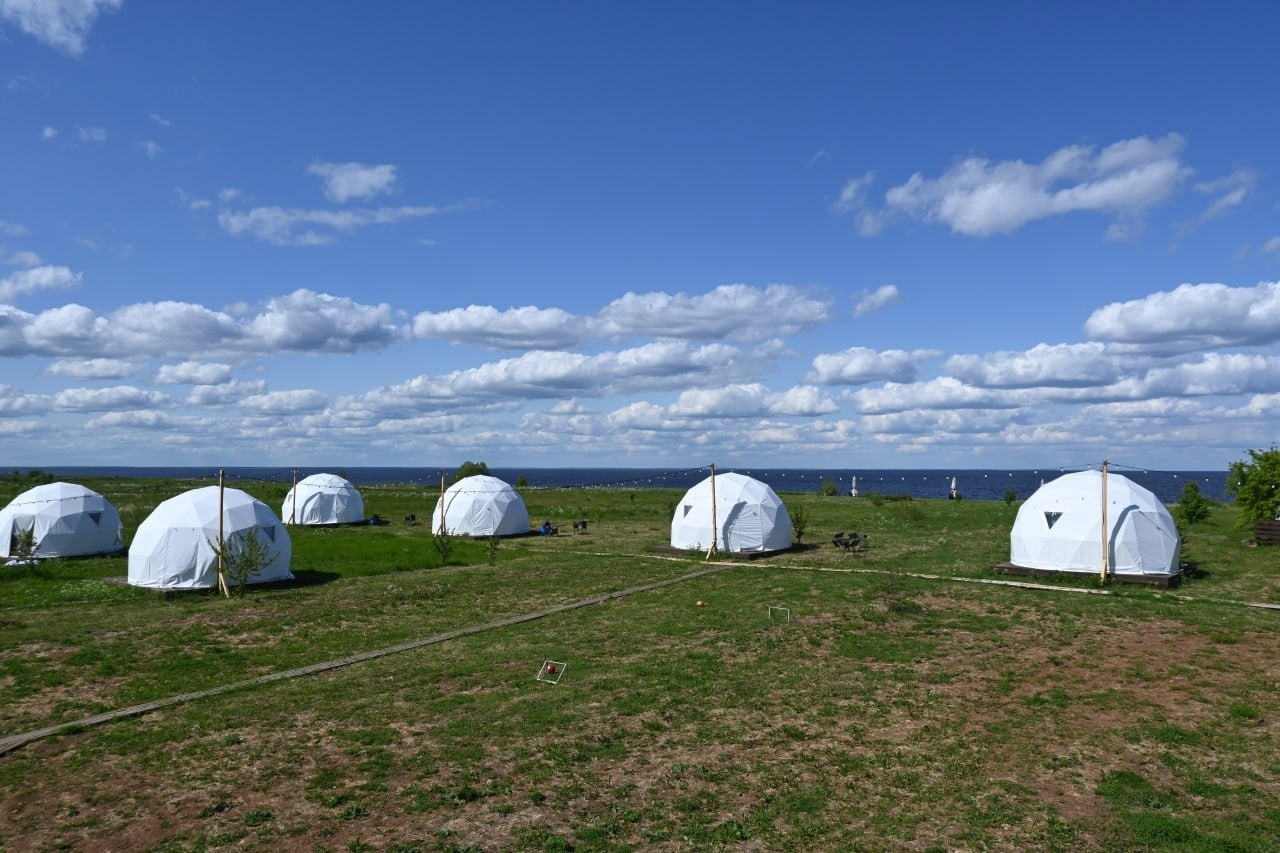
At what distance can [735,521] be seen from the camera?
36375 mm

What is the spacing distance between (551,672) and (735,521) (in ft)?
67.9

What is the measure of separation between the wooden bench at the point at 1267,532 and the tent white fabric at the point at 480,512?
37.9m

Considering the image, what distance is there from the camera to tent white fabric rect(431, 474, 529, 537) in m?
47.4

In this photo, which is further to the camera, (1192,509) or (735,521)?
(1192,509)

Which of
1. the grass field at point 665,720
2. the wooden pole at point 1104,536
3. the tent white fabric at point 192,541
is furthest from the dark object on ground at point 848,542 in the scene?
the tent white fabric at point 192,541

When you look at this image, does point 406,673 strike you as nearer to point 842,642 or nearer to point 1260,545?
point 842,642

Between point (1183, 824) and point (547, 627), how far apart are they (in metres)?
14.9

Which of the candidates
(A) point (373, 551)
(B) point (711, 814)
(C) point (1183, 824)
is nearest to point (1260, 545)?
(C) point (1183, 824)

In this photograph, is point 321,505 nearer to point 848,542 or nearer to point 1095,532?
point 848,542

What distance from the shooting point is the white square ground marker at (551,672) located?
16188 mm

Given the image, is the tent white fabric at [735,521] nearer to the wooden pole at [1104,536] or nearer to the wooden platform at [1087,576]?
the wooden platform at [1087,576]

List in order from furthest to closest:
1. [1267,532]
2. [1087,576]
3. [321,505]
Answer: [321,505] → [1267,532] → [1087,576]

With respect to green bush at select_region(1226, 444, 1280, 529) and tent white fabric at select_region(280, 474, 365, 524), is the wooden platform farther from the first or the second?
tent white fabric at select_region(280, 474, 365, 524)

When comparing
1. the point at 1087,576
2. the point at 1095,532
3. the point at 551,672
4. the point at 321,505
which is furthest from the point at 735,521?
the point at 321,505
